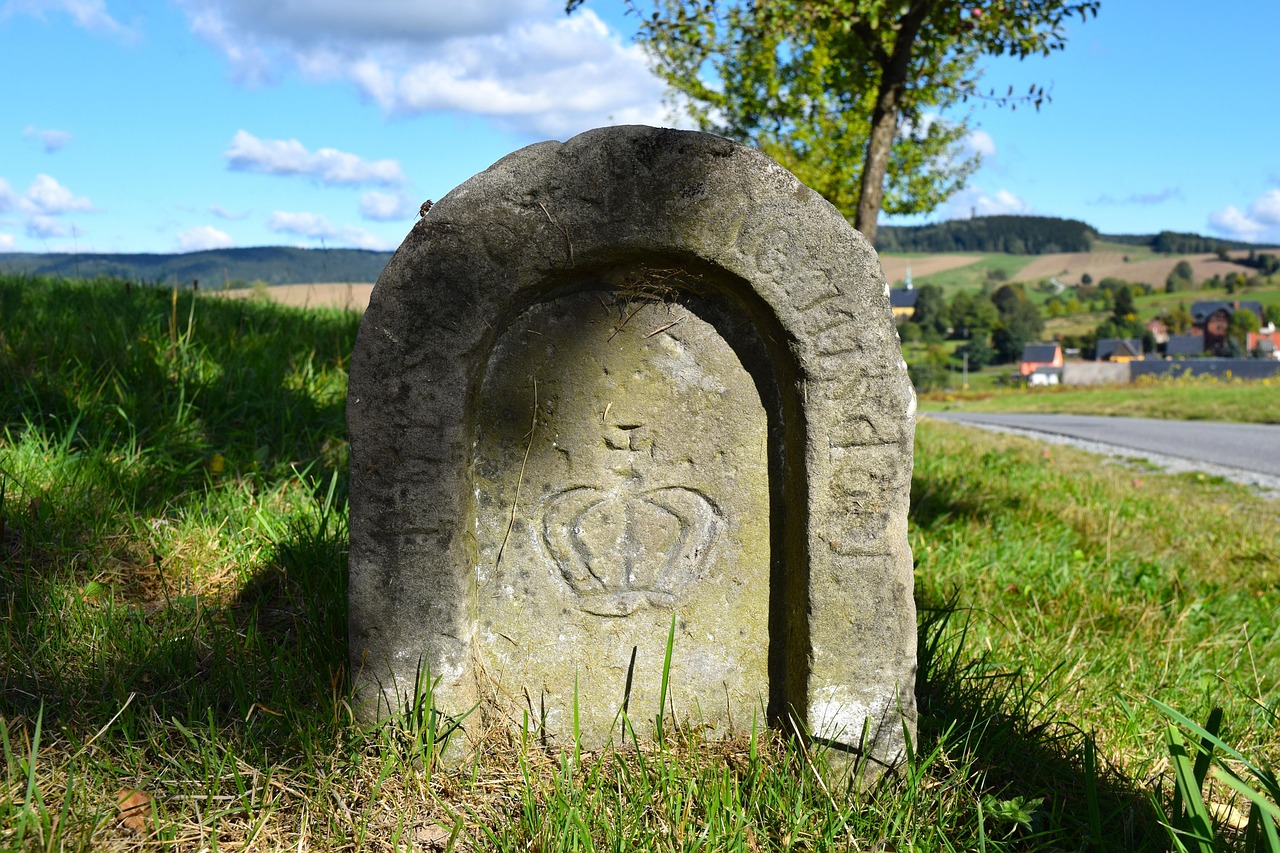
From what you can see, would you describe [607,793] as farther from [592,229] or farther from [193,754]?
[592,229]

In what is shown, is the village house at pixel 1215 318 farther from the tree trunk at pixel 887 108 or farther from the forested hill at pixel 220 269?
the forested hill at pixel 220 269

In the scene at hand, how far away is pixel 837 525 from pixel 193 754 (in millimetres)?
1557

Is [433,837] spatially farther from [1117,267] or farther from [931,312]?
[1117,267]

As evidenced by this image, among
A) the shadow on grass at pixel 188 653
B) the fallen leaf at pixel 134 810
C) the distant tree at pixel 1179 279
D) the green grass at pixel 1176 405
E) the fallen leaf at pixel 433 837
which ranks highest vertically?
the distant tree at pixel 1179 279

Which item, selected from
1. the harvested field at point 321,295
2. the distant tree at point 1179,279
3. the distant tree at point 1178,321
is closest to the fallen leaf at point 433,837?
the harvested field at point 321,295

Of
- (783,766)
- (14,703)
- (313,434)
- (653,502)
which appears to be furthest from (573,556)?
(313,434)

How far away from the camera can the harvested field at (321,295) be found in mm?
5848

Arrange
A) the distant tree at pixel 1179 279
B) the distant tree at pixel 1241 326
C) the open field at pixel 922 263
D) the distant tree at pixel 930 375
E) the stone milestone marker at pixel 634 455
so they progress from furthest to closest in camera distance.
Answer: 1. the open field at pixel 922 263
2. the distant tree at pixel 1179 279
3. the distant tree at pixel 1241 326
4. the distant tree at pixel 930 375
5. the stone milestone marker at pixel 634 455

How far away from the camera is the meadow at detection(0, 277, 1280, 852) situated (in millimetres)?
1804

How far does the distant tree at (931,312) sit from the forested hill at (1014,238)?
27351 mm

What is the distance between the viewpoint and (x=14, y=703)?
2121 mm

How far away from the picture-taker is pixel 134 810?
181cm

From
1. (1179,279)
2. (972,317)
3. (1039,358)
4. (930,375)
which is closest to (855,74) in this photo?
(930,375)

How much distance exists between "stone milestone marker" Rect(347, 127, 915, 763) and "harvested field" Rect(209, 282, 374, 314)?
4.13m
